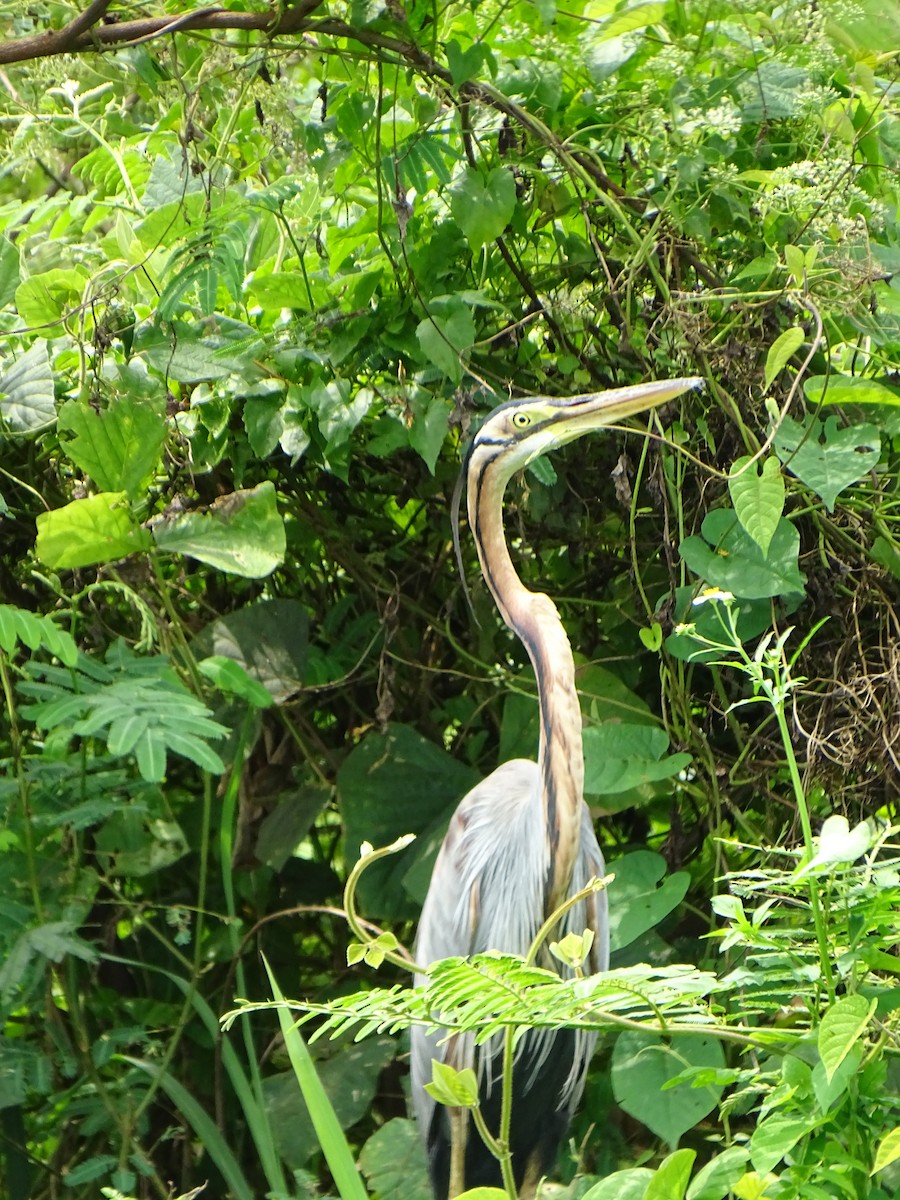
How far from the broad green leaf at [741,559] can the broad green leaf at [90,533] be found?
0.79 metres

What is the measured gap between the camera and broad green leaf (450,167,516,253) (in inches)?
70.6

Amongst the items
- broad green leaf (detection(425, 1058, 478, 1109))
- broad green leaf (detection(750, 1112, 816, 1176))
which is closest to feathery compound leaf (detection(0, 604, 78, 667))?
broad green leaf (detection(425, 1058, 478, 1109))

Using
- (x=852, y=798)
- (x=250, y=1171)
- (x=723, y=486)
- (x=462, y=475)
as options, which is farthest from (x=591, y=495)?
(x=250, y=1171)

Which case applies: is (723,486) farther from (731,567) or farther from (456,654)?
(456,654)

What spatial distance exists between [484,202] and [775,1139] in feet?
4.06

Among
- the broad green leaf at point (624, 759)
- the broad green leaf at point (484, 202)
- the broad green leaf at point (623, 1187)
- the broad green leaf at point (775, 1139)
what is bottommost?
the broad green leaf at point (624, 759)

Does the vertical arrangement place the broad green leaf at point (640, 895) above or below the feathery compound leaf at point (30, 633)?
below

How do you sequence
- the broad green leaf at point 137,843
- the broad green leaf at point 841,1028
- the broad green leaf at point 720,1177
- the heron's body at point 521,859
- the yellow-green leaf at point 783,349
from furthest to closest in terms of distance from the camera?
the broad green leaf at point 137,843, the heron's body at point 521,859, the yellow-green leaf at point 783,349, the broad green leaf at point 720,1177, the broad green leaf at point 841,1028

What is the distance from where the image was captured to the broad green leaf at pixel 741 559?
1.78 m

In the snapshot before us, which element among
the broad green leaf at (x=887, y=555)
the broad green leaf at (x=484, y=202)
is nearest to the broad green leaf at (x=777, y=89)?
the broad green leaf at (x=484, y=202)

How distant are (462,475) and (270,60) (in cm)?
64

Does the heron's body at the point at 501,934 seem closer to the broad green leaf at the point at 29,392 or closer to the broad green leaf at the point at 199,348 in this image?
the broad green leaf at the point at 199,348

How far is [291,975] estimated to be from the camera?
2.48m

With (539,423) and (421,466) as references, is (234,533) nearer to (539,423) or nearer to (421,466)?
(421,466)
